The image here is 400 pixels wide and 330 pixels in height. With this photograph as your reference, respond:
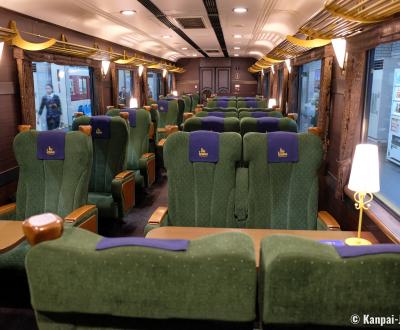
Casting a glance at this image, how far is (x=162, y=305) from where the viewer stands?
42.3 inches

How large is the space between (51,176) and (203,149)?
4.11 ft

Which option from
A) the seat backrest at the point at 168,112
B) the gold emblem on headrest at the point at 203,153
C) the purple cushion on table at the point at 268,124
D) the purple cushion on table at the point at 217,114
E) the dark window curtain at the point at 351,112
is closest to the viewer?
the gold emblem on headrest at the point at 203,153

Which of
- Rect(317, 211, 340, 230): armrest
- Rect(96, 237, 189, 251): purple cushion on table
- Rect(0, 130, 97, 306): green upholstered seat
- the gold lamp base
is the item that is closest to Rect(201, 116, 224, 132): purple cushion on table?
Rect(0, 130, 97, 306): green upholstered seat

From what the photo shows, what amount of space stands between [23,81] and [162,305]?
13.7 ft

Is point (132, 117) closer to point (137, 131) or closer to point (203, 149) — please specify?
point (137, 131)

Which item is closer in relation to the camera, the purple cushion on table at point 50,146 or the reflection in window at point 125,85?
the purple cushion on table at point 50,146

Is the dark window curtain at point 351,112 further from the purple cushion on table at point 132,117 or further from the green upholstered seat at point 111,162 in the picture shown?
the purple cushion on table at point 132,117

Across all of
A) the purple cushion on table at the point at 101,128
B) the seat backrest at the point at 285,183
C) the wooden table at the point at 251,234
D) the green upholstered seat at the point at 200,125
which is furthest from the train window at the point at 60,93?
the wooden table at the point at 251,234

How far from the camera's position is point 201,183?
9.29 feet

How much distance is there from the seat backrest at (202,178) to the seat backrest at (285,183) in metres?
0.13

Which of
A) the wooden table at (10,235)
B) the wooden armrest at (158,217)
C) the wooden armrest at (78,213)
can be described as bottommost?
the wooden armrest at (78,213)

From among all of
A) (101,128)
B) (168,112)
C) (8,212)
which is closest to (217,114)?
(101,128)

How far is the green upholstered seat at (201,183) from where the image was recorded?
2.83 metres

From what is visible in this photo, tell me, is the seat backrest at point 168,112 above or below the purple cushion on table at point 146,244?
below
